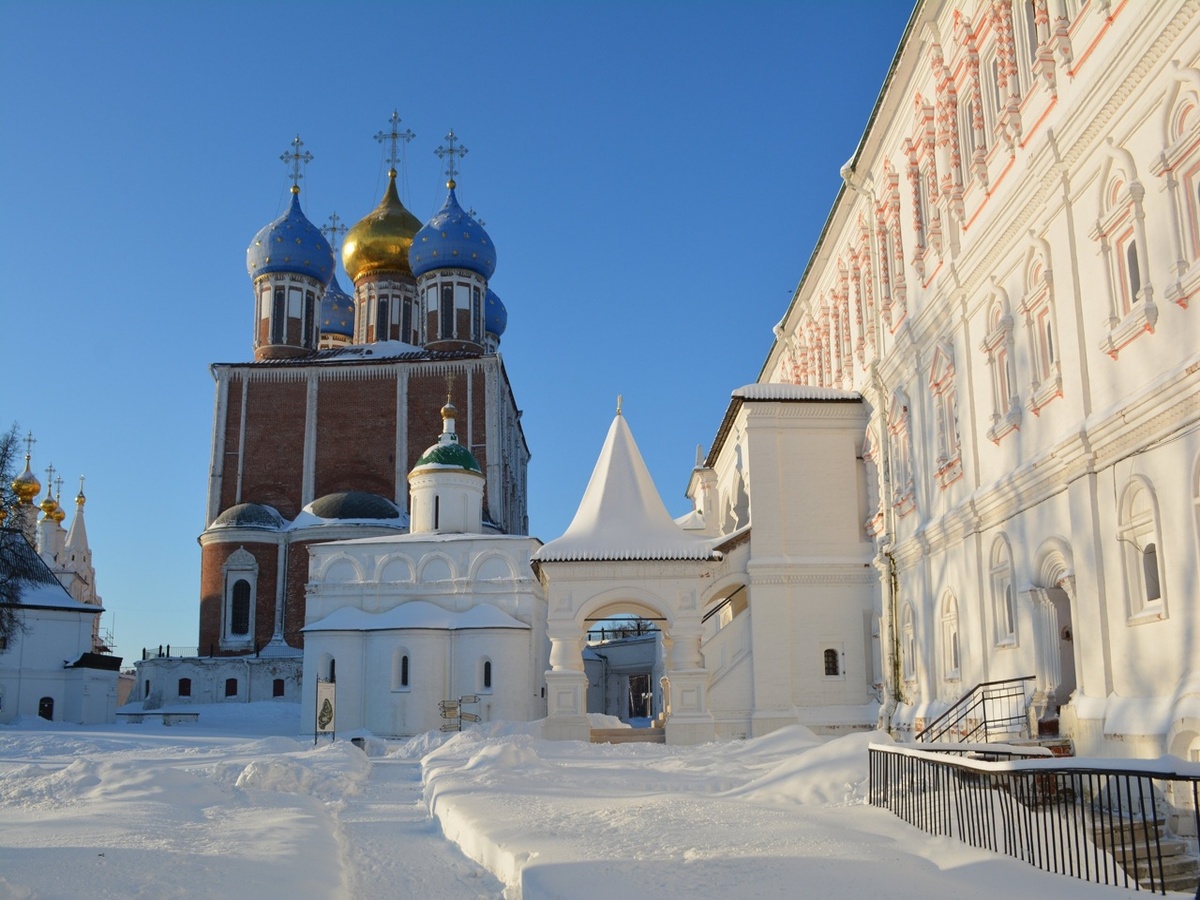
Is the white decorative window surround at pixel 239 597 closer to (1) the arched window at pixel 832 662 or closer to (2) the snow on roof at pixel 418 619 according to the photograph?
(2) the snow on roof at pixel 418 619

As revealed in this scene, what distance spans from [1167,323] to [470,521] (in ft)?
81.7

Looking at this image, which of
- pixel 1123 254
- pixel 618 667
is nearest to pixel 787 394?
pixel 1123 254

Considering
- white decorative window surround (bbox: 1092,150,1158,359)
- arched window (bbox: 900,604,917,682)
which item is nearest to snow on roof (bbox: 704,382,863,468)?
arched window (bbox: 900,604,917,682)

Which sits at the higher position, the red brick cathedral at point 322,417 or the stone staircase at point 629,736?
the red brick cathedral at point 322,417

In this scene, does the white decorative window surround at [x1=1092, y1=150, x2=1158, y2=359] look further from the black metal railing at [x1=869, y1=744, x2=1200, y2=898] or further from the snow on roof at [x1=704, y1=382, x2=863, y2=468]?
the snow on roof at [x1=704, y1=382, x2=863, y2=468]

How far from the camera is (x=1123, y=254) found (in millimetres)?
11156

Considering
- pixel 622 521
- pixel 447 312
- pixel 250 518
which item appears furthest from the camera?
pixel 447 312

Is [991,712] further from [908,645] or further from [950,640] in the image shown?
[908,645]

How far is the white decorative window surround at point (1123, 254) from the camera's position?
10547 millimetres

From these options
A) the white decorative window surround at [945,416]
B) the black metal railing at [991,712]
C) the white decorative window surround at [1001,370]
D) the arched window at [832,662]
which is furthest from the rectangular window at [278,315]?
the black metal railing at [991,712]

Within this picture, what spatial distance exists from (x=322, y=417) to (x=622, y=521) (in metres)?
22.8

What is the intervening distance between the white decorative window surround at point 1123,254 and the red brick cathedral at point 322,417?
98.1ft

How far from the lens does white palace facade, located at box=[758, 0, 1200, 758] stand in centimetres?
1010

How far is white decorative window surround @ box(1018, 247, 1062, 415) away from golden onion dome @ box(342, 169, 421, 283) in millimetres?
37773
